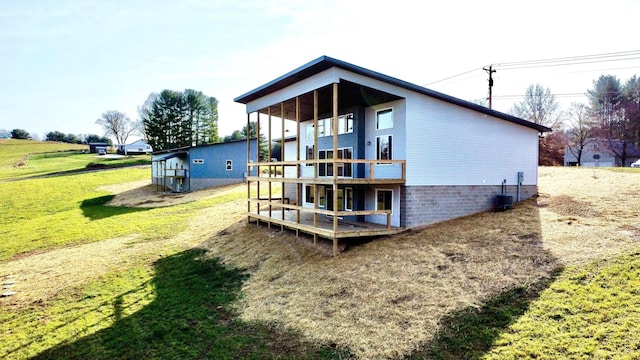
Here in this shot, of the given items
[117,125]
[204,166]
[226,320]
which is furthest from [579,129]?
[117,125]

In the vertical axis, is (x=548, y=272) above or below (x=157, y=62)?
below

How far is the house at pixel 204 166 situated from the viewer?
3294 centimetres

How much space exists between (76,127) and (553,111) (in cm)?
11807

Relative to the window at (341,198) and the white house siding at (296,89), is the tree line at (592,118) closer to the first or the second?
the window at (341,198)

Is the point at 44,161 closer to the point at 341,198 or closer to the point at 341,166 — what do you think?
the point at 341,198

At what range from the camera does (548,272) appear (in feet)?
27.6

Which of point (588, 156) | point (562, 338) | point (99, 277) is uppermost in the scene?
point (588, 156)

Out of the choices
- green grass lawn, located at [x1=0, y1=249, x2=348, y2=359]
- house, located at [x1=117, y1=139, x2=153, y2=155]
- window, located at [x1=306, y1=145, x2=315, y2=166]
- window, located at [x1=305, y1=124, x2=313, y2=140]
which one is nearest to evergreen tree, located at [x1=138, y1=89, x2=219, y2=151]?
house, located at [x1=117, y1=139, x2=153, y2=155]

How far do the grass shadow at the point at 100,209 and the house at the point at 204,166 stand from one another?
561 cm

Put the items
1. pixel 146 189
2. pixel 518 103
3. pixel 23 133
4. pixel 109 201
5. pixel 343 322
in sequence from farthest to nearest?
pixel 23 133
pixel 518 103
pixel 146 189
pixel 109 201
pixel 343 322

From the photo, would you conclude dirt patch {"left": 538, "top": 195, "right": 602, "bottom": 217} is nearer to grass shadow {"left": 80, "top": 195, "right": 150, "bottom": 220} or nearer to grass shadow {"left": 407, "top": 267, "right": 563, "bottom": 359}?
grass shadow {"left": 407, "top": 267, "right": 563, "bottom": 359}

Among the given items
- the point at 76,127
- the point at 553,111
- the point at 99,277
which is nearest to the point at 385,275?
the point at 99,277

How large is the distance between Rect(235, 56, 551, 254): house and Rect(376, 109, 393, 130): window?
41 mm

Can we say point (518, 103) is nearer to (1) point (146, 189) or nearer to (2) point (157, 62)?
(2) point (157, 62)
